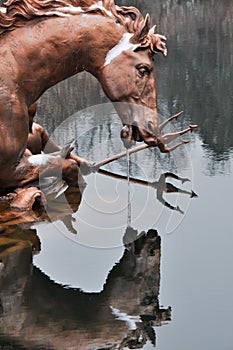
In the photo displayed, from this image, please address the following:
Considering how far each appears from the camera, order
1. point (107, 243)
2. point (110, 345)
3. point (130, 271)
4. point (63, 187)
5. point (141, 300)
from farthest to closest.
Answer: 1. point (63, 187)
2. point (107, 243)
3. point (130, 271)
4. point (141, 300)
5. point (110, 345)

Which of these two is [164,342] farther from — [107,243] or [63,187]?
[63,187]

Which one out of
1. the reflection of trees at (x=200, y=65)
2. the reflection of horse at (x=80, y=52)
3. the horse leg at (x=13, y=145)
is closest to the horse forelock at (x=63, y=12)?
the reflection of horse at (x=80, y=52)

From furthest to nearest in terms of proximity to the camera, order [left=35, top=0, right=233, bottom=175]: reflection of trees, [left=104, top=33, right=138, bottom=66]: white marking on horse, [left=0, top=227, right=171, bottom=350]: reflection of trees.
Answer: [left=35, top=0, right=233, bottom=175]: reflection of trees → [left=104, top=33, right=138, bottom=66]: white marking on horse → [left=0, top=227, right=171, bottom=350]: reflection of trees

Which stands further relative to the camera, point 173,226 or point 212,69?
point 212,69

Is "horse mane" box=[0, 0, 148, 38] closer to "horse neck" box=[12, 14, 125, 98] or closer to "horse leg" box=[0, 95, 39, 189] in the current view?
"horse neck" box=[12, 14, 125, 98]

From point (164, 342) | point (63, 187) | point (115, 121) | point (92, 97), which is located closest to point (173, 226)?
point (63, 187)

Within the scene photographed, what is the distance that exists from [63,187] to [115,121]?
1424 millimetres

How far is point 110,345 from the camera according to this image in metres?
2.82

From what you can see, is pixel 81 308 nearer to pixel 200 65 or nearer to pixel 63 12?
pixel 63 12

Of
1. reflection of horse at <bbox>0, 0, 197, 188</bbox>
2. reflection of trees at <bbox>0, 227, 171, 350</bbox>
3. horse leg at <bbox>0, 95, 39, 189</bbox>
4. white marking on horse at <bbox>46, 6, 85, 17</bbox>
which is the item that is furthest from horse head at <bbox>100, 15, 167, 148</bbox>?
reflection of trees at <bbox>0, 227, 171, 350</bbox>

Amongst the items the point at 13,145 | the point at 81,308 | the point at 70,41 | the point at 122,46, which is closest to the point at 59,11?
the point at 70,41

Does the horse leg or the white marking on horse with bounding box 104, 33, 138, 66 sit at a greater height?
the white marking on horse with bounding box 104, 33, 138, 66

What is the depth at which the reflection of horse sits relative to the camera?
396cm

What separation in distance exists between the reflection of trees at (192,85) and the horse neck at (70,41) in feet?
4.69
